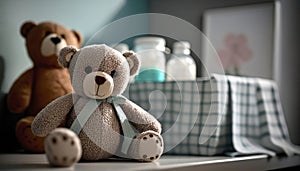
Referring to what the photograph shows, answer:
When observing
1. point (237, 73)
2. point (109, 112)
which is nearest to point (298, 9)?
point (237, 73)

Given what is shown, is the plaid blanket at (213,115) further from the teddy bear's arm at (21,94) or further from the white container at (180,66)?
the teddy bear's arm at (21,94)

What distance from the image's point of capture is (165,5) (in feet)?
5.71

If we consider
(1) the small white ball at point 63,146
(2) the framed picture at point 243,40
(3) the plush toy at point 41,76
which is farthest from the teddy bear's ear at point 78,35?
(1) the small white ball at point 63,146

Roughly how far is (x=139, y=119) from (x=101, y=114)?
0.08 metres

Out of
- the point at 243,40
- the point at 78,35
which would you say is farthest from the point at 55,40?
the point at 243,40

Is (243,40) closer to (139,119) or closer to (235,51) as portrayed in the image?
(235,51)

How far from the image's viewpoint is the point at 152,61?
1.35 metres

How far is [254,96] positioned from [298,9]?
421mm

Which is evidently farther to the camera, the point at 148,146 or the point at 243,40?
the point at 243,40

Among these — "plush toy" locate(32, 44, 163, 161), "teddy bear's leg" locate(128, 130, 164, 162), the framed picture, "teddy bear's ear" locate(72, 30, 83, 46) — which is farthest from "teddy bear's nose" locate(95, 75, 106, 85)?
the framed picture

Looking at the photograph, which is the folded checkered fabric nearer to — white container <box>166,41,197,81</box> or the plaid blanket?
the plaid blanket

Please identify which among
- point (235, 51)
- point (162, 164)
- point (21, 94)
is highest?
point (235, 51)

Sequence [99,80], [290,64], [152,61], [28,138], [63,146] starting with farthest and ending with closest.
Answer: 1. [290,64]
2. [152,61]
3. [28,138]
4. [99,80]
5. [63,146]

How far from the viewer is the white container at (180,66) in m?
1.34
